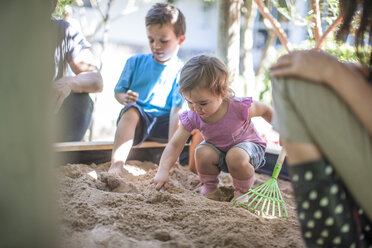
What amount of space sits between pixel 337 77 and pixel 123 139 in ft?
6.52

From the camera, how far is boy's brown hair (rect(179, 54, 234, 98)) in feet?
7.29

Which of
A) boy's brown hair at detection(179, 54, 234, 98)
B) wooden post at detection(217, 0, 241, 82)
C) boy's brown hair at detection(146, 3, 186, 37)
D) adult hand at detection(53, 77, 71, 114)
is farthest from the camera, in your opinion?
wooden post at detection(217, 0, 241, 82)

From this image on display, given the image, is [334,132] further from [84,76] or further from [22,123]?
[84,76]

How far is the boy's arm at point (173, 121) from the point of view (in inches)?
115

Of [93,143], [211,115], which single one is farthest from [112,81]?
[211,115]

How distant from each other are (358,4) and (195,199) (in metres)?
1.23

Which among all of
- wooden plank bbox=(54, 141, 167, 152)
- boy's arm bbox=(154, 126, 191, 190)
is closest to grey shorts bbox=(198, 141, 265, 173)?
boy's arm bbox=(154, 126, 191, 190)

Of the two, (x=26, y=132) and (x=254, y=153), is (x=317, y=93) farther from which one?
(x=254, y=153)

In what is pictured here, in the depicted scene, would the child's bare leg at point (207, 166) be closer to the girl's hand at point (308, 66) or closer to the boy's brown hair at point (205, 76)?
the boy's brown hair at point (205, 76)

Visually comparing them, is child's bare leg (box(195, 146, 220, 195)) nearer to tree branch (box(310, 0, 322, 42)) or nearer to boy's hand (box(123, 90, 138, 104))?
boy's hand (box(123, 90, 138, 104))

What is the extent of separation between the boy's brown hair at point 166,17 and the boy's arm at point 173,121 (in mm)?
654

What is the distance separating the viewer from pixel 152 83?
3.16 meters

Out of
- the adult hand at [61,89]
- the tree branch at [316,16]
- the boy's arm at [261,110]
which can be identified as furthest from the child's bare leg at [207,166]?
the tree branch at [316,16]

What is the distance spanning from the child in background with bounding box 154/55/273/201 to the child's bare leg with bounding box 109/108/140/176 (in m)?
0.46
